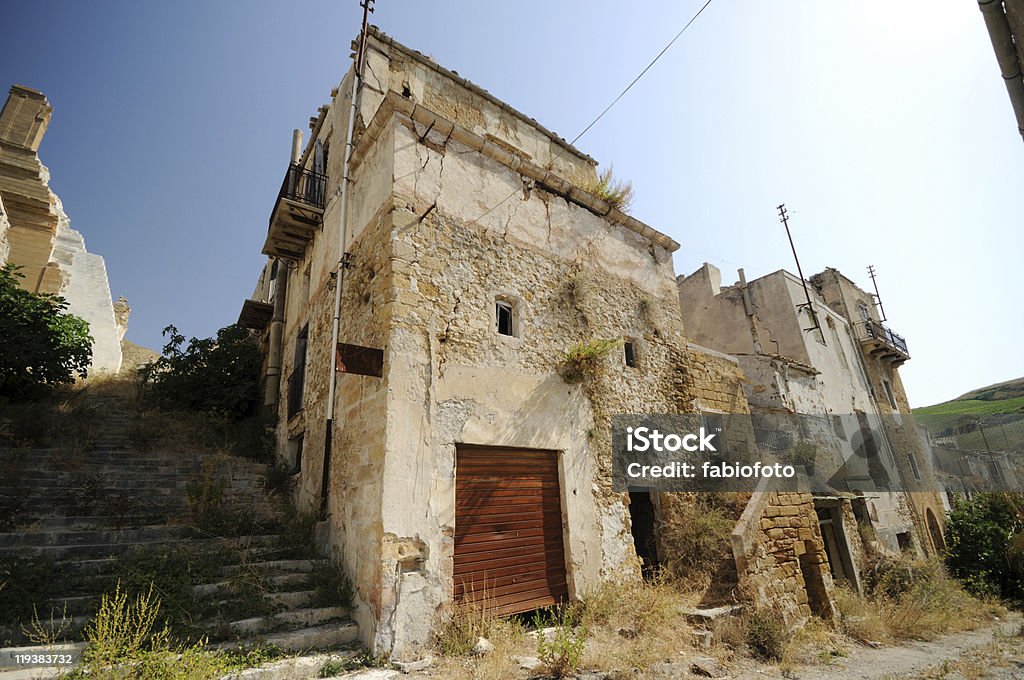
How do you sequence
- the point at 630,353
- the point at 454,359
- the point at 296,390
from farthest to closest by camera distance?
1. the point at 296,390
2. the point at 630,353
3. the point at 454,359

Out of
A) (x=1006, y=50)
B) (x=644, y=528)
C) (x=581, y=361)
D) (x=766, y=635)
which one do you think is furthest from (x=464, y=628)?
(x=1006, y=50)

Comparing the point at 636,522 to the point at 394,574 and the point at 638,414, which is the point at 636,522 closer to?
the point at 638,414

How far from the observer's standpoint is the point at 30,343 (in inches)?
356

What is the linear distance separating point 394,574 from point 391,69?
9077 mm

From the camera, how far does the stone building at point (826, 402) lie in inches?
471

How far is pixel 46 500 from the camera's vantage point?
19.4 feet

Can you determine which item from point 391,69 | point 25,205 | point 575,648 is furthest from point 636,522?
point 25,205

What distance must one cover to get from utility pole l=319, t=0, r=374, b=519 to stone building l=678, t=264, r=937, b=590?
10.2 metres

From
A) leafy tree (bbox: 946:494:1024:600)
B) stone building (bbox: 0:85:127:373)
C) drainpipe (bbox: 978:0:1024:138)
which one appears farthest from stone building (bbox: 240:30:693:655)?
leafy tree (bbox: 946:494:1024:600)

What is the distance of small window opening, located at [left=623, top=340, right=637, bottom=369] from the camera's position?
28.9 ft

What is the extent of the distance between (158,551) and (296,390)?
158 inches

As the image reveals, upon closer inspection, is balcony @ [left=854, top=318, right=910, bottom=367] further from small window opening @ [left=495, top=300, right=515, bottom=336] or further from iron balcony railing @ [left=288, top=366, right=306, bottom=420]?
iron balcony railing @ [left=288, top=366, right=306, bottom=420]

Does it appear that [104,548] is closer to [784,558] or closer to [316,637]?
[316,637]

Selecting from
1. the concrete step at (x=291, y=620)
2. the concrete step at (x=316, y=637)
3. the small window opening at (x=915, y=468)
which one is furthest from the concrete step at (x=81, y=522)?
the small window opening at (x=915, y=468)
